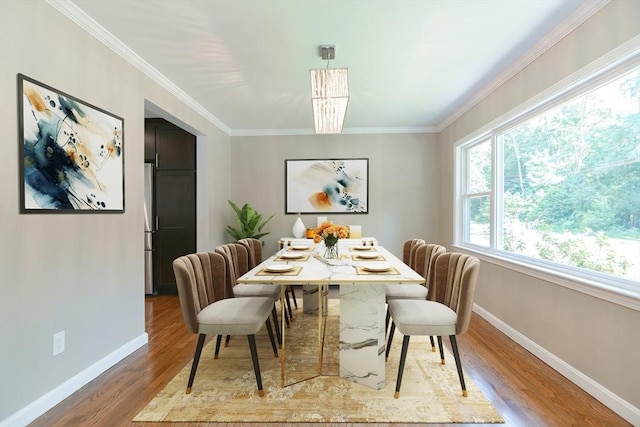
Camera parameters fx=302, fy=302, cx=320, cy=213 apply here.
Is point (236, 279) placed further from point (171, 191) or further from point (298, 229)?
point (171, 191)

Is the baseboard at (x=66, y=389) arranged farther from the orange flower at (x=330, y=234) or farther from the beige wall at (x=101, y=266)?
the orange flower at (x=330, y=234)

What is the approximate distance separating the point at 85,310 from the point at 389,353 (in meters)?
2.26

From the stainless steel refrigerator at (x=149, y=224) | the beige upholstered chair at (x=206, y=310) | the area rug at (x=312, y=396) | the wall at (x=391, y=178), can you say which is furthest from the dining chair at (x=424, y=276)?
the stainless steel refrigerator at (x=149, y=224)

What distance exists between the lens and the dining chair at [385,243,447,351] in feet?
8.22

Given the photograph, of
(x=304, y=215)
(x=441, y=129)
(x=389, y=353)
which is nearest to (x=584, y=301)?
(x=389, y=353)

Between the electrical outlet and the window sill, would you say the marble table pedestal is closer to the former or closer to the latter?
the window sill

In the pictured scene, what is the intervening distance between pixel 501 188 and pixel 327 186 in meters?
2.49

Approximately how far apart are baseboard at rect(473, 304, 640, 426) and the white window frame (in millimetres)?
548

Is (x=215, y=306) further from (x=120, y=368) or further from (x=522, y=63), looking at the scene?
(x=522, y=63)

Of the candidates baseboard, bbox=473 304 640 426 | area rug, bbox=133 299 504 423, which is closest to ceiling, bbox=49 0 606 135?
baseboard, bbox=473 304 640 426

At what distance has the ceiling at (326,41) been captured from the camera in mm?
1991

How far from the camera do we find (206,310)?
2023 mm

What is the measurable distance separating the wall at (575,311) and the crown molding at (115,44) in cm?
334

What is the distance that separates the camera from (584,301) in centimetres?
202
